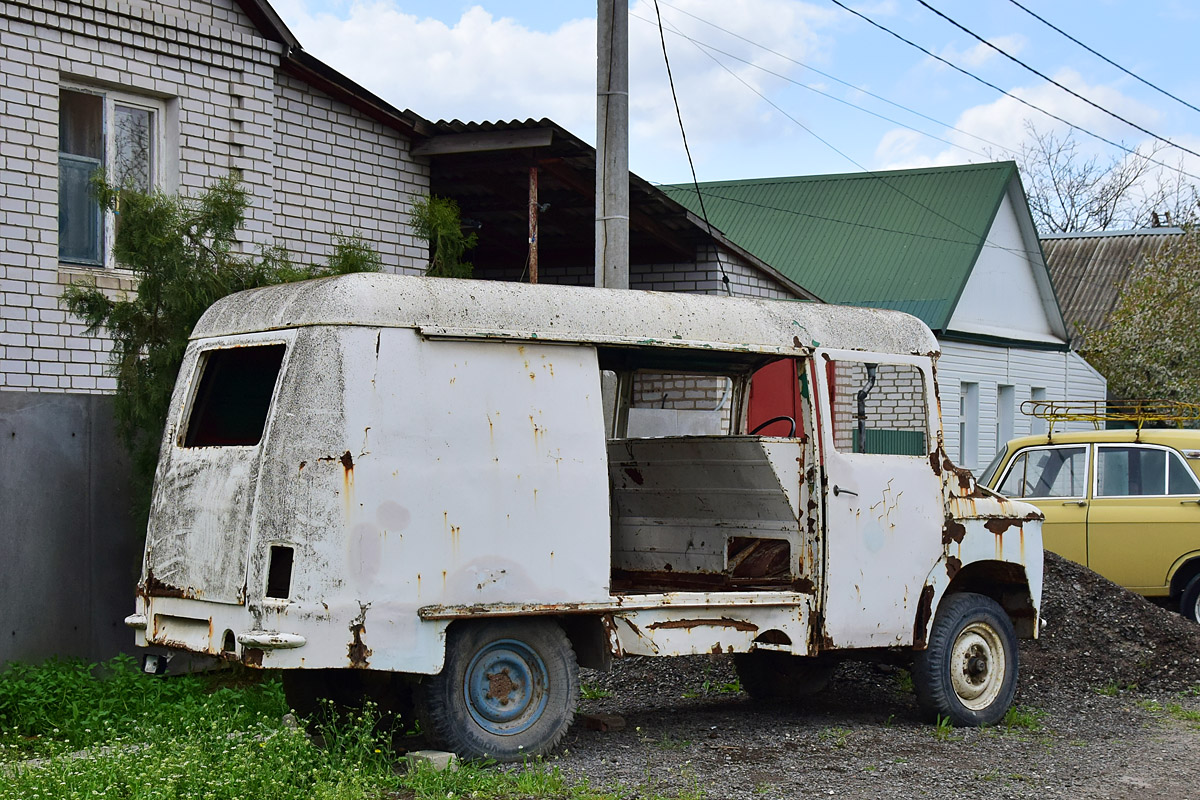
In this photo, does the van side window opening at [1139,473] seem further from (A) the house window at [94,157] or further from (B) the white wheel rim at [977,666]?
(A) the house window at [94,157]

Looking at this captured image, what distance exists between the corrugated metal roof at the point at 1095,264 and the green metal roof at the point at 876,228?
9.49m

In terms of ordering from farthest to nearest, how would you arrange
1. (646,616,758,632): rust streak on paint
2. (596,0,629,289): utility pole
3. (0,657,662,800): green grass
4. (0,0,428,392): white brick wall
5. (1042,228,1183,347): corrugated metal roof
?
1. (1042,228,1183,347): corrugated metal roof
2. (0,0,428,392): white brick wall
3. (596,0,629,289): utility pole
4. (646,616,758,632): rust streak on paint
5. (0,657,662,800): green grass

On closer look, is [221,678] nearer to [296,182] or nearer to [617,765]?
[617,765]

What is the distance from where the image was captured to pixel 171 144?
40.8 ft

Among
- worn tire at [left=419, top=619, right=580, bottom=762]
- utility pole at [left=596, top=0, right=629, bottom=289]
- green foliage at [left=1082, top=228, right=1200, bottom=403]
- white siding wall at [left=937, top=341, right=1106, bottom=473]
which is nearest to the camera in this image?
worn tire at [left=419, top=619, right=580, bottom=762]

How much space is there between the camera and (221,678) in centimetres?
966

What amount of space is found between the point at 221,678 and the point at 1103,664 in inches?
242

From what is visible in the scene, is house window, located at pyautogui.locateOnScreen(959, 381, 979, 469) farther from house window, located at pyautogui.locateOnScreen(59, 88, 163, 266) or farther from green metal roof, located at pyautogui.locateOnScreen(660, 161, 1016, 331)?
house window, located at pyautogui.locateOnScreen(59, 88, 163, 266)

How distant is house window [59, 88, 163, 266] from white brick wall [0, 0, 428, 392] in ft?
0.46

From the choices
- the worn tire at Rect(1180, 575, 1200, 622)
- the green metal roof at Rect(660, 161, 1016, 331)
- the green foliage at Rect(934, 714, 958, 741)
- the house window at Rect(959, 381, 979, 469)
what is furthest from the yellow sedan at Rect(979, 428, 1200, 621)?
the house window at Rect(959, 381, 979, 469)

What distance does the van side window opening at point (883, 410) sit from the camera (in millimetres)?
8461

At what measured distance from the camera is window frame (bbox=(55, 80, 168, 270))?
466 inches

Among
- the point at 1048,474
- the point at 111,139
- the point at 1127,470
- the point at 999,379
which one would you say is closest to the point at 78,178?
the point at 111,139

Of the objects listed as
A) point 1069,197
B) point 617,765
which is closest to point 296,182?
point 617,765
